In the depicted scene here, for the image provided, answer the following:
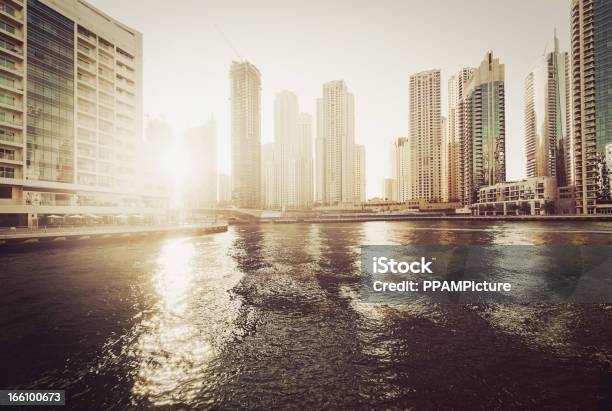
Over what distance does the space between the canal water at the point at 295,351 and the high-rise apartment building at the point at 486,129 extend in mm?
184900

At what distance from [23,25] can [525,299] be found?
88523mm

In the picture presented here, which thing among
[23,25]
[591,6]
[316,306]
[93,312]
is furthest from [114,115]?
[591,6]

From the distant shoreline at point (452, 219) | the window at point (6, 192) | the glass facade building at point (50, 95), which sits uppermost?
the glass facade building at point (50, 95)

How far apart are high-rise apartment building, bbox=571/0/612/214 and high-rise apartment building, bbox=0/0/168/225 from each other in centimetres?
15576

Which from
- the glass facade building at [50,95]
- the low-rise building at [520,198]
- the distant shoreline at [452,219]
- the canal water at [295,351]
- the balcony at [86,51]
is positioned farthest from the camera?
the low-rise building at [520,198]

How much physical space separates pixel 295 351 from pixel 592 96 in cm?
15428

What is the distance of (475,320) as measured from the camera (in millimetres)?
10477

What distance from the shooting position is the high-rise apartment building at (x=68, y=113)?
52.8 meters

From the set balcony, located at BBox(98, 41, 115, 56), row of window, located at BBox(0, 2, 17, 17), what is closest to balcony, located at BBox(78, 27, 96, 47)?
balcony, located at BBox(98, 41, 115, 56)

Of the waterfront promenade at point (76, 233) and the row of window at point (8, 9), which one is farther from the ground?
the row of window at point (8, 9)

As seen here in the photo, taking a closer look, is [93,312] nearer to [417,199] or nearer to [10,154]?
[10,154]

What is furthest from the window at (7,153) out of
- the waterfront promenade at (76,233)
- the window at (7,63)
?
the waterfront promenade at (76,233)

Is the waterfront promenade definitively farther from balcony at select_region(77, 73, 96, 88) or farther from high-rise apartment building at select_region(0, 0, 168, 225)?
balcony at select_region(77, 73, 96, 88)

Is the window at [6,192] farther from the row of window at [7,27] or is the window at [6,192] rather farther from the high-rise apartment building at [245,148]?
the high-rise apartment building at [245,148]
